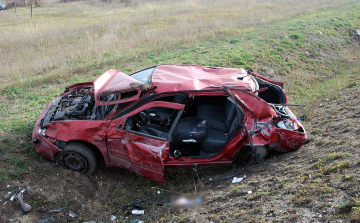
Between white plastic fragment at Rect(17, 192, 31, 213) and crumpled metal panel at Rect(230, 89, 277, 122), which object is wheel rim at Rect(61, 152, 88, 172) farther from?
crumpled metal panel at Rect(230, 89, 277, 122)

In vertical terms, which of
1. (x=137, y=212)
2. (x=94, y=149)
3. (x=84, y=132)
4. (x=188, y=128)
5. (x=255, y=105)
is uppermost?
(x=255, y=105)

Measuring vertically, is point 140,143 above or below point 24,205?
above

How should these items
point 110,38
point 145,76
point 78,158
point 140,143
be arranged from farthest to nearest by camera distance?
point 110,38
point 145,76
point 78,158
point 140,143

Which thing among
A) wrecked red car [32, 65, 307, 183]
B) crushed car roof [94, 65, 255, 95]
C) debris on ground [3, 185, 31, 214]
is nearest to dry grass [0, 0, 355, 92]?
wrecked red car [32, 65, 307, 183]

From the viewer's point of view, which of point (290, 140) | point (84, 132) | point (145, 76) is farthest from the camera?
point (145, 76)

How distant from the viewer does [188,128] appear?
5484 mm

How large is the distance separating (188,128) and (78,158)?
200 centimetres

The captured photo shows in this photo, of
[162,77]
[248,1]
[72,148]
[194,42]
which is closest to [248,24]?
[194,42]

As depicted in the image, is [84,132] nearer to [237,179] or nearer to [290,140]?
[237,179]

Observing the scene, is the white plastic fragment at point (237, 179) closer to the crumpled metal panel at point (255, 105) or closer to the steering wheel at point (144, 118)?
the crumpled metal panel at point (255, 105)

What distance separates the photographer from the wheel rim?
17.1ft

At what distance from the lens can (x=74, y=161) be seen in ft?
17.4

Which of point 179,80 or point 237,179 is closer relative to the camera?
point 237,179

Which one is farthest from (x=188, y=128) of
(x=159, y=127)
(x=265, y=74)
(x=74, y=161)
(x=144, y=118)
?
(x=265, y=74)
